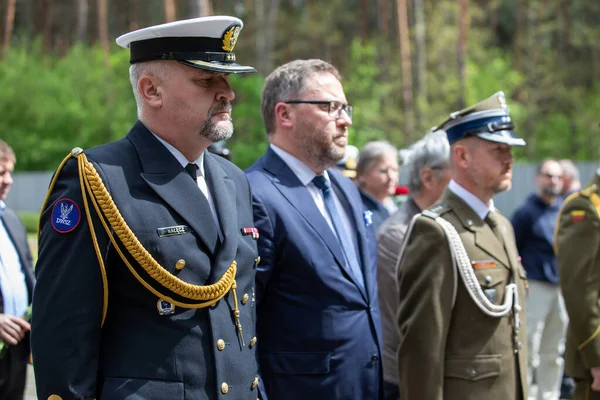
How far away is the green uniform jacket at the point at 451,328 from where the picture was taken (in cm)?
377

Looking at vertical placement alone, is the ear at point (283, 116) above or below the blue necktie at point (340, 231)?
above

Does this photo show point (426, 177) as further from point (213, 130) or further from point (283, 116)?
→ point (213, 130)

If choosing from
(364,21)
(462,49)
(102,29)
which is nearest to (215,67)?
(462,49)

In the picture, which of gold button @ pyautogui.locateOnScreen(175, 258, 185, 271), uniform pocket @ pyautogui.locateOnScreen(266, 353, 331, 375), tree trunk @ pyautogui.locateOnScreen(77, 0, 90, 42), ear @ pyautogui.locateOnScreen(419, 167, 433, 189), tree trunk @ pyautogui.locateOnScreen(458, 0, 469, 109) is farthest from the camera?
tree trunk @ pyautogui.locateOnScreen(77, 0, 90, 42)

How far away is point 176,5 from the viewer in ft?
97.8

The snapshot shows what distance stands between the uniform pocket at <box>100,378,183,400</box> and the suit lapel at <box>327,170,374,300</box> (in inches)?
50.5

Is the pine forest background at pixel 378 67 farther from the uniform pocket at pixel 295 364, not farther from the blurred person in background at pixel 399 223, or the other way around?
the uniform pocket at pixel 295 364

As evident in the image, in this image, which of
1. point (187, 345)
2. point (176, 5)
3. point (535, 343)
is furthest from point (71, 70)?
point (187, 345)

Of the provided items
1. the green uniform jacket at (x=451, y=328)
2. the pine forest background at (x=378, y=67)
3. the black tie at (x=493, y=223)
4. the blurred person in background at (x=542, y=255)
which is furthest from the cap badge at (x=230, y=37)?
the pine forest background at (x=378, y=67)

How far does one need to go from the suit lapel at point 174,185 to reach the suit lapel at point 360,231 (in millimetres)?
1081

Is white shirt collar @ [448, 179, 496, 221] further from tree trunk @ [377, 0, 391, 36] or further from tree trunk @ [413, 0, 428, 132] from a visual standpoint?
tree trunk @ [377, 0, 391, 36]

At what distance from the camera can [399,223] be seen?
16.6 ft

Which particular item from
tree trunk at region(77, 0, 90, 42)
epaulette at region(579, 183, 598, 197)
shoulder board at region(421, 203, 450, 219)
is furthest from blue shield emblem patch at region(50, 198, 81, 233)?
tree trunk at region(77, 0, 90, 42)

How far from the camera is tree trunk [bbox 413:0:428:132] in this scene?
29375 mm
